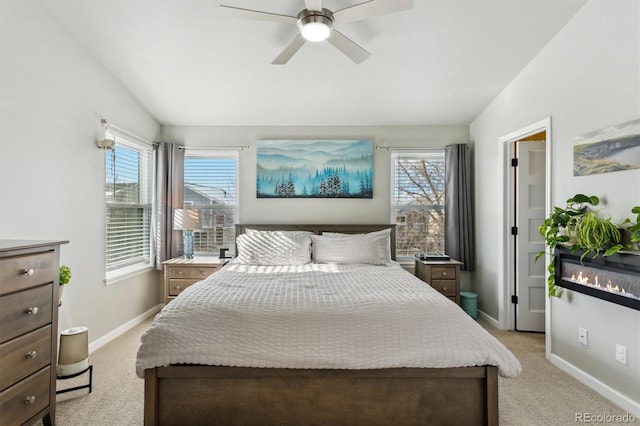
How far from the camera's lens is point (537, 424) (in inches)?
83.4

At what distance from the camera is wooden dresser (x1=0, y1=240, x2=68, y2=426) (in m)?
1.68

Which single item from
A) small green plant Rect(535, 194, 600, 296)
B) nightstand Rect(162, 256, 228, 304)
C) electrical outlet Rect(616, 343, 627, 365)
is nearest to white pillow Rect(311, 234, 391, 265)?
nightstand Rect(162, 256, 228, 304)

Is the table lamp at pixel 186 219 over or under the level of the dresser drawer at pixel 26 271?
over

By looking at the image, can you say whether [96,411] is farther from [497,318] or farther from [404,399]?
[497,318]

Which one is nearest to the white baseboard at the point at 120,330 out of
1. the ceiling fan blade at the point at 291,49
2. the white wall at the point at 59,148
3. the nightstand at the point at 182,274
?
the white wall at the point at 59,148

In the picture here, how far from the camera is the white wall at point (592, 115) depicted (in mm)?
2264

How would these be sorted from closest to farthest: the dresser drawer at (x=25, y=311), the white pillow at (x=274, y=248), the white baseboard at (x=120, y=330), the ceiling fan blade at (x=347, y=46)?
the dresser drawer at (x=25, y=311)
the ceiling fan blade at (x=347, y=46)
the white baseboard at (x=120, y=330)
the white pillow at (x=274, y=248)

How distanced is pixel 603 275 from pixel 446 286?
176cm

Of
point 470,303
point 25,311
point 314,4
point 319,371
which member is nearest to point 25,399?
point 25,311

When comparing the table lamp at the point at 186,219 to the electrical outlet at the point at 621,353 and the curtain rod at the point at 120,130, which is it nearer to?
the curtain rod at the point at 120,130

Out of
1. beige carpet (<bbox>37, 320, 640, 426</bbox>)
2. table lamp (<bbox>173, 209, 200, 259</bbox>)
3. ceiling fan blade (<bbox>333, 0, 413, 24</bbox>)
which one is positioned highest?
ceiling fan blade (<bbox>333, 0, 413, 24</bbox>)

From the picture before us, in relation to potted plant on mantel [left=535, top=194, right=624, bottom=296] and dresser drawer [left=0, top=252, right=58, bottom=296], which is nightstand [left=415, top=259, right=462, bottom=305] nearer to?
potted plant on mantel [left=535, top=194, right=624, bottom=296]

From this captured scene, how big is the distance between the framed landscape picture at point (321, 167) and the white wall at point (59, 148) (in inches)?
69.0

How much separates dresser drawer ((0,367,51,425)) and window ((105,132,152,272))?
5.77 ft
